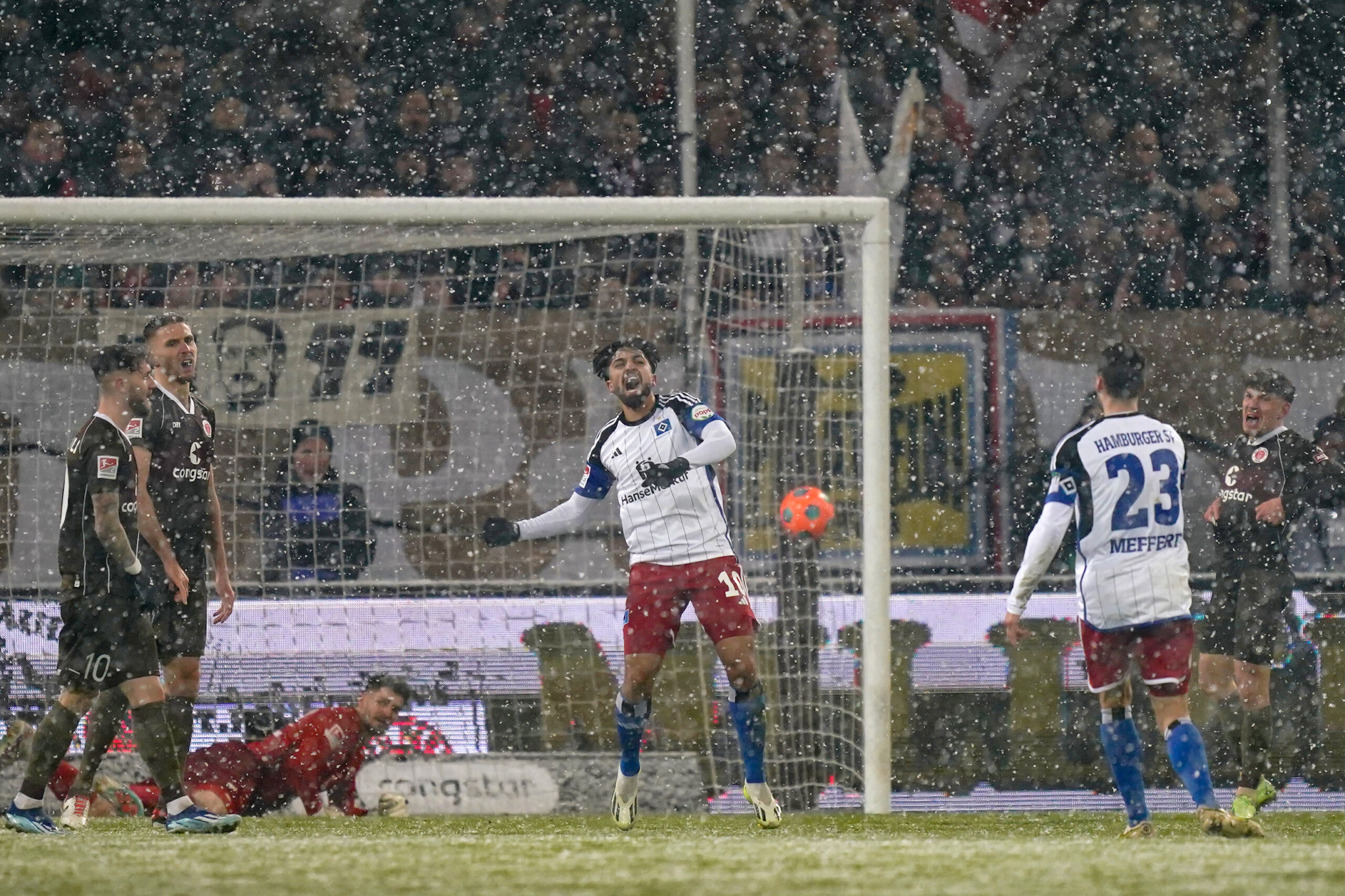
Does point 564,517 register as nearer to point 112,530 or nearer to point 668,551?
point 668,551

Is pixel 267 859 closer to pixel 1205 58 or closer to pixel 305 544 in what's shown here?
pixel 305 544

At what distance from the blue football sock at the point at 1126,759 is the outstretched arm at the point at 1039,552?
16.8 inches

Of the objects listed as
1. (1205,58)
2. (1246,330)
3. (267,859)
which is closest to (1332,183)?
(1205,58)

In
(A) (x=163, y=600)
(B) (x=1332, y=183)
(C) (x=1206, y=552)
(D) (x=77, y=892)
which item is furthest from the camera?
(B) (x=1332, y=183)

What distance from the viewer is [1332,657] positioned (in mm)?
7426

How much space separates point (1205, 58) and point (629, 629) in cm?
747

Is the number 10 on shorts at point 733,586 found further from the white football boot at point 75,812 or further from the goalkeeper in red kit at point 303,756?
the white football boot at point 75,812

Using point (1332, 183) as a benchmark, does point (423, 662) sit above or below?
below

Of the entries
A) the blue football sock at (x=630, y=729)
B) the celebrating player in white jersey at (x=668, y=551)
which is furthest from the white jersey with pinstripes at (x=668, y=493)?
the blue football sock at (x=630, y=729)

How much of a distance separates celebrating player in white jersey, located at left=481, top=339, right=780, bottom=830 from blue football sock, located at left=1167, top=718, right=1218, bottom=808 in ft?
4.53

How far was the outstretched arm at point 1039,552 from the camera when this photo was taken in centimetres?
569

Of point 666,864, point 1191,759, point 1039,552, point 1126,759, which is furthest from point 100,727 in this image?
point 1191,759

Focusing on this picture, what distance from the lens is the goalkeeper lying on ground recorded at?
23.3 feet

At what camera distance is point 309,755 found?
7.16m
